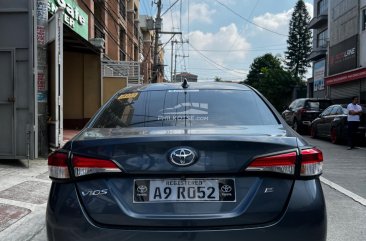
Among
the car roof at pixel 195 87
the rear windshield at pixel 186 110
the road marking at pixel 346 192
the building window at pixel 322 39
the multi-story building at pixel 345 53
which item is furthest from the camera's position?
the building window at pixel 322 39

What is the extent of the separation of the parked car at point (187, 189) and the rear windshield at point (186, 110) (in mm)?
472

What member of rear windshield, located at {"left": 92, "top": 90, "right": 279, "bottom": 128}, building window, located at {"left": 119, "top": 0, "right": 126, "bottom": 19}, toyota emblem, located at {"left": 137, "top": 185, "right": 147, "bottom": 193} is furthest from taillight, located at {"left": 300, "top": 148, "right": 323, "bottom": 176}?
building window, located at {"left": 119, "top": 0, "right": 126, "bottom": 19}

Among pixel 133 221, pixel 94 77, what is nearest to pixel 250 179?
pixel 133 221

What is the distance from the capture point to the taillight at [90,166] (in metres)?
2.89

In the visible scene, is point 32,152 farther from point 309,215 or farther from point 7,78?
point 309,215

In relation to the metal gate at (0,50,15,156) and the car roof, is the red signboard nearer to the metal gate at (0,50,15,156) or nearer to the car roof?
the metal gate at (0,50,15,156)

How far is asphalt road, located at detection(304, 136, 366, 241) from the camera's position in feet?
17.5

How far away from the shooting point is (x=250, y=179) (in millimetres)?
2879

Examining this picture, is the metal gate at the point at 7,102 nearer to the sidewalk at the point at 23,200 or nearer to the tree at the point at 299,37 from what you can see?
the sidewalk at the point at 23,200

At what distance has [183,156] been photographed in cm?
284

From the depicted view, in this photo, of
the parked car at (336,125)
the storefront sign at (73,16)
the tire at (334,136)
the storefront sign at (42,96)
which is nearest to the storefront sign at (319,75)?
the parked car at (336,125)

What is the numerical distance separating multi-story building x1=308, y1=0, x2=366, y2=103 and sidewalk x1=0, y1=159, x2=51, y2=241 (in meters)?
20.4

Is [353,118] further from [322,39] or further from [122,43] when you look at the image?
[322,39]

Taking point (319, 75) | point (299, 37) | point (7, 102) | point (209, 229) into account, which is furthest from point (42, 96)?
point (299, 37)
